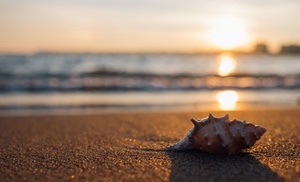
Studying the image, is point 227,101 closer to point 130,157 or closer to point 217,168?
point 130,157

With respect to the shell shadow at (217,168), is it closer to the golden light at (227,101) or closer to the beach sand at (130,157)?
the beach sand at (130,157)

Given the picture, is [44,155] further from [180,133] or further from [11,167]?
[180,133]

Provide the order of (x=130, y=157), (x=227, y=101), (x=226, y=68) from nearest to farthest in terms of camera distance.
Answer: (x=130, y=157) → (x=227, y=101) → (x=226, y=68)

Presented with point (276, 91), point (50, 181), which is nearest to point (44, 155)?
point (50, 181)

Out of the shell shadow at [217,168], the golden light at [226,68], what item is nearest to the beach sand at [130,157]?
the shell shadow at [217,168]

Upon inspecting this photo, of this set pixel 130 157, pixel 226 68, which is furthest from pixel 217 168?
pixel 226 68

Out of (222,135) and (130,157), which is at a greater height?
(222,135)
